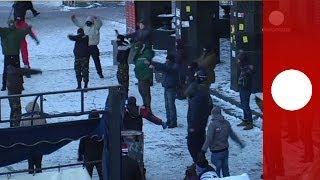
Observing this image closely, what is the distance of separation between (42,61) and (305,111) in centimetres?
1586

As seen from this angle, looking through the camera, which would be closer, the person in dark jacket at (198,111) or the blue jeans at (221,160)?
the blue jeans at (221,160)

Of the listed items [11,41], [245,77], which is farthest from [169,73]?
[11,41]

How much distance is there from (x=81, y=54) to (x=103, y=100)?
1.28 m

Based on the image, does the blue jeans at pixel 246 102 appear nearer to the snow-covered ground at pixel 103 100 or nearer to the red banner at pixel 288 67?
the snow-covered ground at pixel 103 100

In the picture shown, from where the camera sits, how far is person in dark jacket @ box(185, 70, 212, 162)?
311 inches

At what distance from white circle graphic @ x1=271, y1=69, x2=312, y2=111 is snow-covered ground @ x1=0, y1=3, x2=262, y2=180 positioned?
6586mm

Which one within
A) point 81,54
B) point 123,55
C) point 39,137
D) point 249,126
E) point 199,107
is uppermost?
point 39,137

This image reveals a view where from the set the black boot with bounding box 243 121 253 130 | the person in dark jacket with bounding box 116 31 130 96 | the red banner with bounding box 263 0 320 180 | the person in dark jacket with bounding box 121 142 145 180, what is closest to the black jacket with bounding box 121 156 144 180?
the person in dark jacket with bounding box 121 142 145 180

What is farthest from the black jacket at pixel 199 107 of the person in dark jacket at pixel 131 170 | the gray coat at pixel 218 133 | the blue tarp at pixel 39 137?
the blue tarp at pixel 39 137

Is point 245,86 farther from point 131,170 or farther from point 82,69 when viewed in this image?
point 131,170

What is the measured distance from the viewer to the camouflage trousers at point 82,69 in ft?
41.9

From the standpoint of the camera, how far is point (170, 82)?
10367 mm

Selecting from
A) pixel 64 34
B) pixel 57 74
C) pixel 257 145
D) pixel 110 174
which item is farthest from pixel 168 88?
pixel 64 34

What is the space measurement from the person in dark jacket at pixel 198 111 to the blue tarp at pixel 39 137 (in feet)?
11.4
